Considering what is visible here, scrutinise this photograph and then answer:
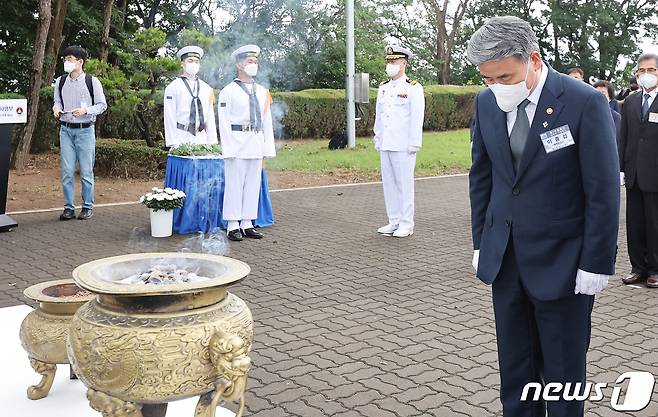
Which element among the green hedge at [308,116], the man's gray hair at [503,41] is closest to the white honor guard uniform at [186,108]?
the green hedge at [308,116]

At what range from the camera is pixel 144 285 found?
3.09 meters

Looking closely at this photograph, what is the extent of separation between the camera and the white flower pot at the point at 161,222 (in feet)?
28.5

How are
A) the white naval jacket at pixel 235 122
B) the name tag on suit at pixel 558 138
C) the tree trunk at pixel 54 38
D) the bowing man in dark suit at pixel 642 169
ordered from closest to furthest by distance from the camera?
the name tag on suit at pixel 558 138 → the bowing man in dark suit at pixel 642 169 → the white naval jacket at pixel 235 122 → the tree trunk at pixel 54 38

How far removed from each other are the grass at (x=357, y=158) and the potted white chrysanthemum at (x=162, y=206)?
6.81m

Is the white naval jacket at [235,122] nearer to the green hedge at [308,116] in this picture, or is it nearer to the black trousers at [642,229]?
the black trousers at [642,229]

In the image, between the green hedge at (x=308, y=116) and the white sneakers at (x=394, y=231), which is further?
the green hedge at (x=308, y=116)

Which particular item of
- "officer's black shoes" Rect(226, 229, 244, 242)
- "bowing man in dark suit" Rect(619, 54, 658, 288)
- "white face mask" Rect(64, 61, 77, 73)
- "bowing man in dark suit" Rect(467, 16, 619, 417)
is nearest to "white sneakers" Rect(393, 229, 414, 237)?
"officer's black shoes" Rect(226, 229, 244, 242)

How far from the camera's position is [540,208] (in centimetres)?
304

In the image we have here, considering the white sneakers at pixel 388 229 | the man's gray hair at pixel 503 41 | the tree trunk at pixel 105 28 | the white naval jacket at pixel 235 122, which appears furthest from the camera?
the tree trunk at pixel 105 28

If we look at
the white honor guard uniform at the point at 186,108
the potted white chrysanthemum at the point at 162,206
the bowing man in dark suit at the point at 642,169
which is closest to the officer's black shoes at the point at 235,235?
the potted white chrysanthemum at the point at 162,206

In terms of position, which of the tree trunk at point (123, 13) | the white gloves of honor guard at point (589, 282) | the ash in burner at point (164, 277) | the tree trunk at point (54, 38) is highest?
the tree trunk at point (123, 13)

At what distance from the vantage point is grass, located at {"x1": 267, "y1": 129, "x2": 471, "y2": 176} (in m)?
15.9

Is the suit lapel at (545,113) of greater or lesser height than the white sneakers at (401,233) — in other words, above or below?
above

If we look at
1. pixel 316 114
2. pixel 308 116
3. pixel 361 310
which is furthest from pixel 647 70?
pixel 316 114
